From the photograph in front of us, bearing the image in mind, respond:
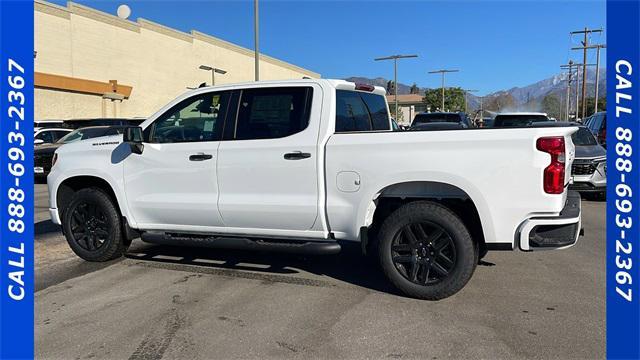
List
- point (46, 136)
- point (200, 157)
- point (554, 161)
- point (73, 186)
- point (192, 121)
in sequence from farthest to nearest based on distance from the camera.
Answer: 1. point (46, 136)
2. point (73, 186)
3. point (192, 121)
4. point (200, 157)
5. point (554, 161)

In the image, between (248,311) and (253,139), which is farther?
(253,139)

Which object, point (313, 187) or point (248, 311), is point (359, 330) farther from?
point (313, 187)

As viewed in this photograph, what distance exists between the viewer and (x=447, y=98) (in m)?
95.3

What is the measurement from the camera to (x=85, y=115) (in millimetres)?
31906

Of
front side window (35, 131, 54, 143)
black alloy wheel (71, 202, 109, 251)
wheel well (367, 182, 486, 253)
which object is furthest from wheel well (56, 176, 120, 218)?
front side window (35, 131, 54, 143)

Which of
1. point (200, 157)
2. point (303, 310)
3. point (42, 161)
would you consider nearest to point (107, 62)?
point (42, 161)

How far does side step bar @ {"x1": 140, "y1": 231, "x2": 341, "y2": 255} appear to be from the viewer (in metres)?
4.94

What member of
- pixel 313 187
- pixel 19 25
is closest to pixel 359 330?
pixel 313 187

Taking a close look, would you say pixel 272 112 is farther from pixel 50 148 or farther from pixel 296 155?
pixel 50 148

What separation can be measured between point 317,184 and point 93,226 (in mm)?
2943

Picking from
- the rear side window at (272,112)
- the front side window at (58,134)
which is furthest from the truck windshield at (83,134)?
the rear side window at (272,112)

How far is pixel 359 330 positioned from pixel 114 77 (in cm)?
3404

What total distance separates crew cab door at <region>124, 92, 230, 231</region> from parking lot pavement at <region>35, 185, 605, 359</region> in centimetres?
65

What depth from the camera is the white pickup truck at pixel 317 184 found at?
4.38m
